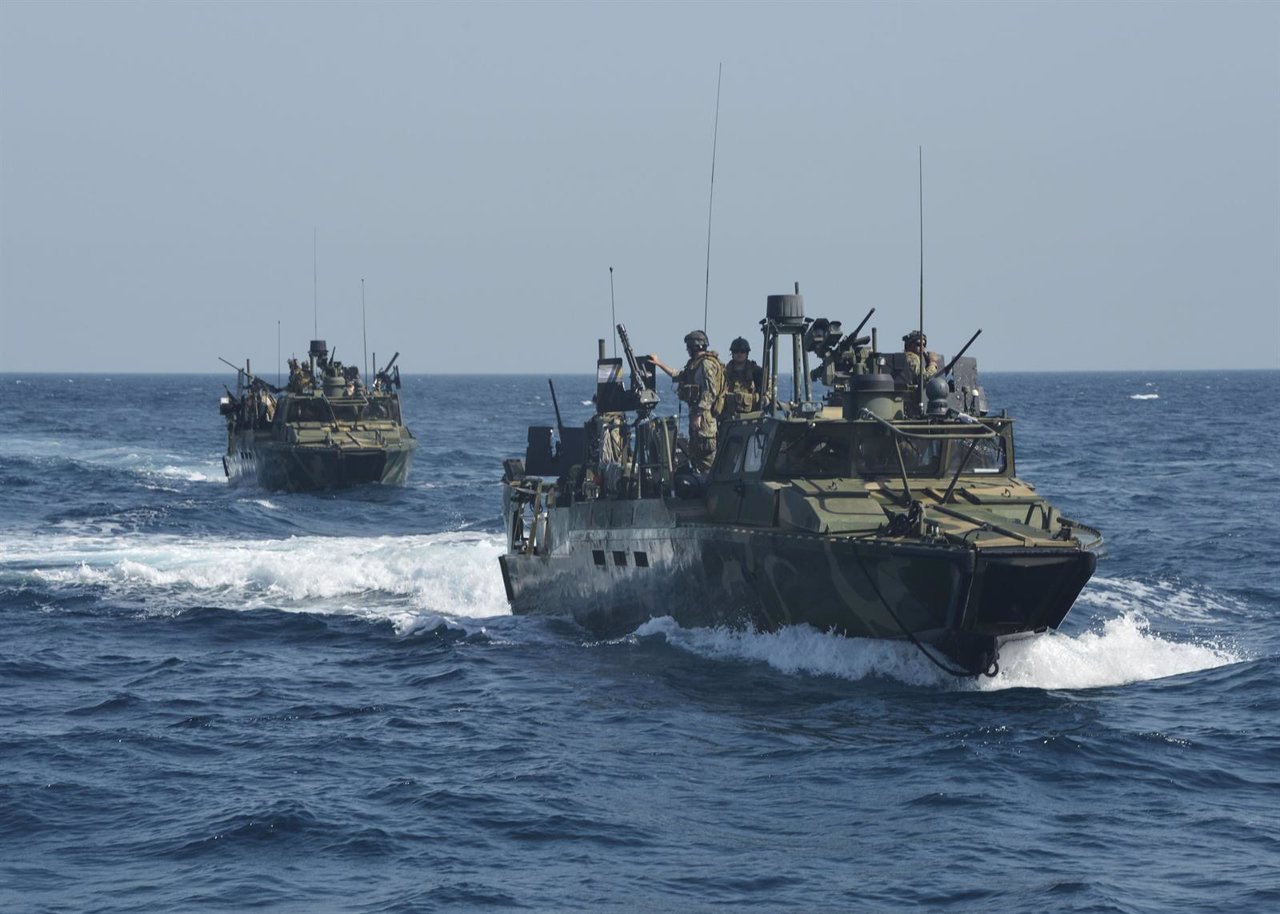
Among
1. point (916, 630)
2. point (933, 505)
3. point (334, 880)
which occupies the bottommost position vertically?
point (334, 880)

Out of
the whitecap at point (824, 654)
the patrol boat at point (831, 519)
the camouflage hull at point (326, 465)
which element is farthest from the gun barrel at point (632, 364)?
the camouflage hull at point (326, 465)

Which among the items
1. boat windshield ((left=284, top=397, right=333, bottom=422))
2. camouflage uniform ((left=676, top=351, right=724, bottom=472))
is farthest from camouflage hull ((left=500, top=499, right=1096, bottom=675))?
boat windshield ((left=284, top=397, right=333, bottom=422))

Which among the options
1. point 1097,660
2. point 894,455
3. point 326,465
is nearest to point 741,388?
point 894,455

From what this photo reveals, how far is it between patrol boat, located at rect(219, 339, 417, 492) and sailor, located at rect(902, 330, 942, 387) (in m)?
27.7

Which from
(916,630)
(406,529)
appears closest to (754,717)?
(916,630)

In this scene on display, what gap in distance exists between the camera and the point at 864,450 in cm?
1944

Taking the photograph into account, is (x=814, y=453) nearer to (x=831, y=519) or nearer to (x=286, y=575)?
(x=831, y=519)

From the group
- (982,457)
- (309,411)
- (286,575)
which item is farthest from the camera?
(309,411)

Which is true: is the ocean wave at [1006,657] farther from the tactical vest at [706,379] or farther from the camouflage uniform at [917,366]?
the camouflage uniform at [917,366]

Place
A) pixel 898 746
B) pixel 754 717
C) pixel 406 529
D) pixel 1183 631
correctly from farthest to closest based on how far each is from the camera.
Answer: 1. pixel 406 529
2. pixel 1183 631
3. pixel 754 717
4. pixel 898 746

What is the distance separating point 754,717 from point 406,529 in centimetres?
2377

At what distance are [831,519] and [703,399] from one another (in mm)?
4481

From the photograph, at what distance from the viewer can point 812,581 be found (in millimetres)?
18438

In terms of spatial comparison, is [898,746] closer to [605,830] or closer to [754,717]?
[754,717]
